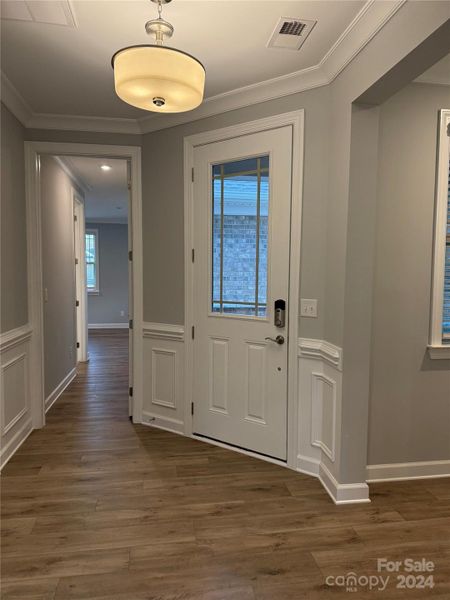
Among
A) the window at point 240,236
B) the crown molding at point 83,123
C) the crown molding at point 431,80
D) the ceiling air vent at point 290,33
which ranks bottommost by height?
the window at point 240,236

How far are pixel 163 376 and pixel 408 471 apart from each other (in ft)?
6.48

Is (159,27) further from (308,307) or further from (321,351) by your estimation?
(321,351)

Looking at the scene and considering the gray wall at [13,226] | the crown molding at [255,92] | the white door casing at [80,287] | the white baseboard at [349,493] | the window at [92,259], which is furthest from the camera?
the window at [92,259]

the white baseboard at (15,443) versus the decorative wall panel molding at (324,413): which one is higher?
the decorative wall panel molding at (324,413)

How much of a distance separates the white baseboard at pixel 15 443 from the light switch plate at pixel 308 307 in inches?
89.8

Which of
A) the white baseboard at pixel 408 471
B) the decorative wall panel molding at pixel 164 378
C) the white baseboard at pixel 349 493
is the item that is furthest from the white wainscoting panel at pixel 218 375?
the white baseboard at pixel 408 471

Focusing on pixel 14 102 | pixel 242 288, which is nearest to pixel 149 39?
pixel 14 102

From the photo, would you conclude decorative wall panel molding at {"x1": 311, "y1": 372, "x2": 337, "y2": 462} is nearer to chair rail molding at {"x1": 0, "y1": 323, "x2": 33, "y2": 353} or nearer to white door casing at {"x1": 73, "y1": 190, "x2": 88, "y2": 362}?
chair rail molding at {"x1": 0, "y1": 323, "x2": 33, "y2": 353}

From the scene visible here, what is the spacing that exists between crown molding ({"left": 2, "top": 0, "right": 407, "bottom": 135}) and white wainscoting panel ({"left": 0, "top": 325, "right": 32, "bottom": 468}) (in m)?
1.70

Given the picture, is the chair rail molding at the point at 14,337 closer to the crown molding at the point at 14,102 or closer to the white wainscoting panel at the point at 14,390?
the white wainscoting panel at the point at 14,390

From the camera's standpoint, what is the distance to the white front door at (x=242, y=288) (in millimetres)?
2807

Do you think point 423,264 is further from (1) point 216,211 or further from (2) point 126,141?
(2) point 126,141

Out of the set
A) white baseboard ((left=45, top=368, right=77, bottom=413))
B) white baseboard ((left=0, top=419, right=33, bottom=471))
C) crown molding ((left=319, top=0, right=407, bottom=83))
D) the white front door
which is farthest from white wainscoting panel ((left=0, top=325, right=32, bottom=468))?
crown molding ((left=319, top=0, right=407, bottom=83))

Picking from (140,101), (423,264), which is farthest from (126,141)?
(423,264)
